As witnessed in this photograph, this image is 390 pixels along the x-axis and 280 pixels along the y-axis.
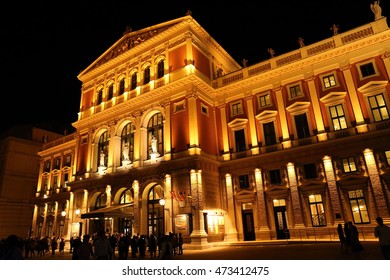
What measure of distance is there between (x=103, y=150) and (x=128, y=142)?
3.90m

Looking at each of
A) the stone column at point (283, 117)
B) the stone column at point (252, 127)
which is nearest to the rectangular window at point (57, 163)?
the stone column at point (252, 127)

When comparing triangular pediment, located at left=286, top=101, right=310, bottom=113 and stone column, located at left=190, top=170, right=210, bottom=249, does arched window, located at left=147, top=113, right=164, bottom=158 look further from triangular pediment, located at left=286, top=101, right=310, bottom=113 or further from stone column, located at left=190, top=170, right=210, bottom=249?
triangular pediment, located at left=286, top=101, right=310, bottom=113

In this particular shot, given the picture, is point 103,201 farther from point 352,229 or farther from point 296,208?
point 352,229

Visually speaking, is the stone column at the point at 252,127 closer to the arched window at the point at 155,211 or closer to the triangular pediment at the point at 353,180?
the triangular pediment at the point at 353,180

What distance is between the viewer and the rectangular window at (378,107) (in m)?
19.7

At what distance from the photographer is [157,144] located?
26.1 metres

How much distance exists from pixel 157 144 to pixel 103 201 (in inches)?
334

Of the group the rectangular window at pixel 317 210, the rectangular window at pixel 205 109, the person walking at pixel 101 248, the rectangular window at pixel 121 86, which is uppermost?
the rectangular window at pixel 121 86

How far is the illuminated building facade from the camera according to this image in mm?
19938

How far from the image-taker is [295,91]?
77.7 ft

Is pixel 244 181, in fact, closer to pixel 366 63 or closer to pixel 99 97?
pixel 366 63

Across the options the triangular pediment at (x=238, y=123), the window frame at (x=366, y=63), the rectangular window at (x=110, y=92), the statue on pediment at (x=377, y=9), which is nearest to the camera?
the window frame at (x=366, y=63)

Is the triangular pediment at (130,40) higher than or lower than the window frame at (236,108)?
higher

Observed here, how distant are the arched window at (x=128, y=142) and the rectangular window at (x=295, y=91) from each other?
49.8 ft
